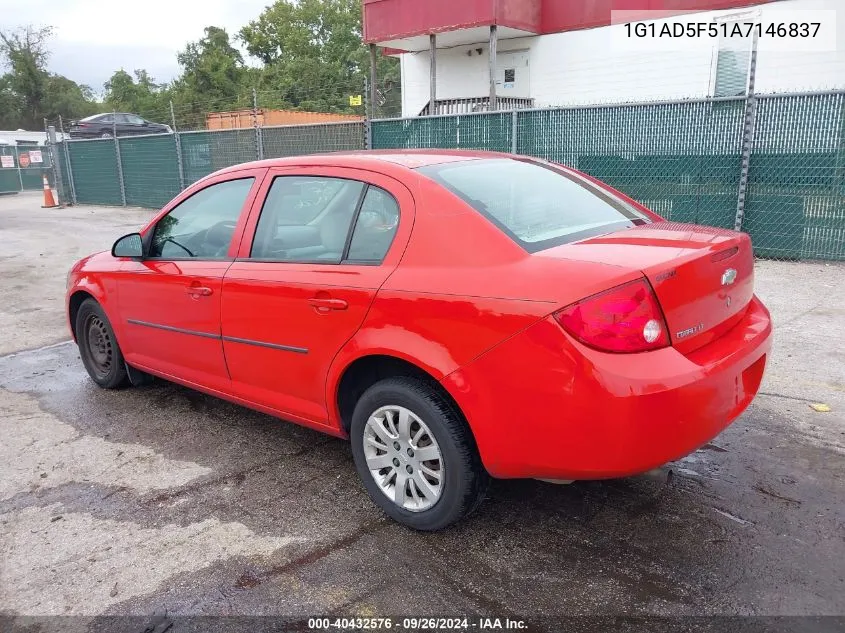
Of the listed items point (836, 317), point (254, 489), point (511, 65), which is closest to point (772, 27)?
point (511, 65)

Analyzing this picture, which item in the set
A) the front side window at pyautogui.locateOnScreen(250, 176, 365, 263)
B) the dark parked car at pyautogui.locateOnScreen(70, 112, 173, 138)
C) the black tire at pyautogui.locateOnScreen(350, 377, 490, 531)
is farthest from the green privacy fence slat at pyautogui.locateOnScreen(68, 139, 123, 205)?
the black tire at pyautogui.locateOnScreen(350, 377, 490, 531)

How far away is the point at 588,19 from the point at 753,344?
16422 mm

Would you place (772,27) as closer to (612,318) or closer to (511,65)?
(511,65)

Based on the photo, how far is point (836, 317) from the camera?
19.8ft

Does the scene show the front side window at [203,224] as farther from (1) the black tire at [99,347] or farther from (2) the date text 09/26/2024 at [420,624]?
(2) the date text 09/26/2024 at [420,624]

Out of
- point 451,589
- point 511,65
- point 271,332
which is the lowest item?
point 451,589

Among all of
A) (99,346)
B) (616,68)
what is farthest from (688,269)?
(616,68)

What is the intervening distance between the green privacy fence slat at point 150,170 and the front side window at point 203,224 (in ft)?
44.5

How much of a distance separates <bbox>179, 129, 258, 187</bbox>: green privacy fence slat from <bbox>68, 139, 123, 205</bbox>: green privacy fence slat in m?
3.83

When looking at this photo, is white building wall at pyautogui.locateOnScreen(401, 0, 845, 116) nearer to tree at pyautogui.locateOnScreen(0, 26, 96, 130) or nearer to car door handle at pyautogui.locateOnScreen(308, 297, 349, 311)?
car door handle at pyautogui.locateOnScreen(308, 297, 349, 311)

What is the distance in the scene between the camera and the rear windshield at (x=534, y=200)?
283cm

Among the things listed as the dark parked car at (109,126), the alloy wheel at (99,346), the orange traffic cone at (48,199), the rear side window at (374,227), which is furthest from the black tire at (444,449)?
the dark parked car at (109,126)

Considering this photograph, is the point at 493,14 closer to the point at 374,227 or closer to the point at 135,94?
the point at 374,227

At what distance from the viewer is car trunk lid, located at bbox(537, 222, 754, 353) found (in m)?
2.46
